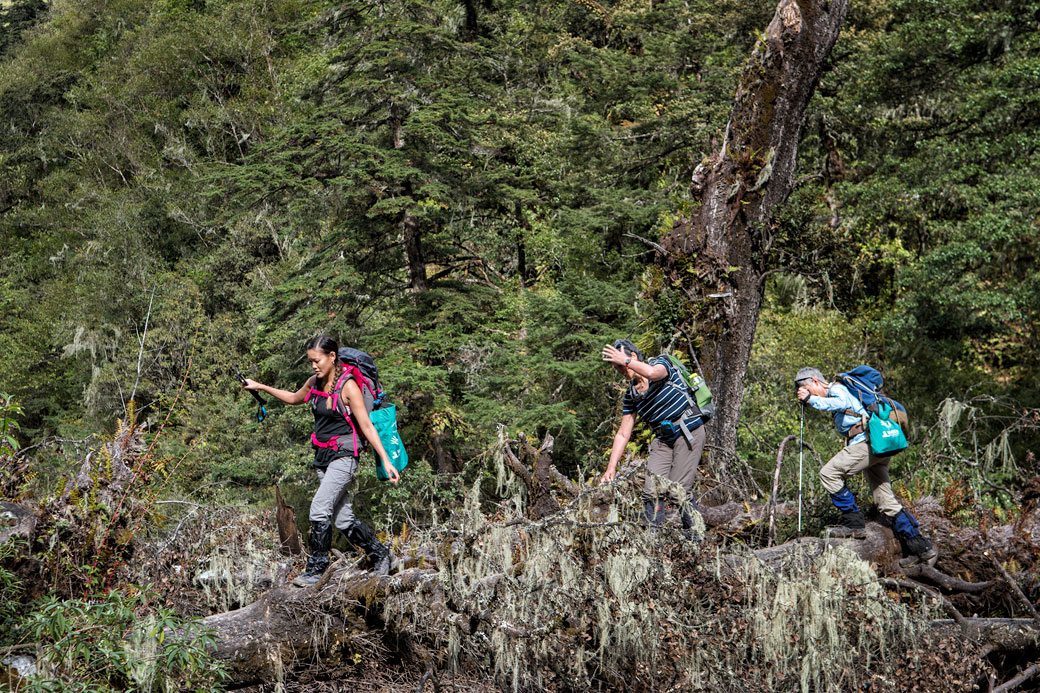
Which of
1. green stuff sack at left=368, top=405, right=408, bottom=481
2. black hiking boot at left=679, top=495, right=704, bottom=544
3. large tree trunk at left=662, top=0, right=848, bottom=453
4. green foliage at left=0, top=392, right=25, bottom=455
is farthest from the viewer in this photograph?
large tree trunk at left=662, top=0, right=848, bottom=453

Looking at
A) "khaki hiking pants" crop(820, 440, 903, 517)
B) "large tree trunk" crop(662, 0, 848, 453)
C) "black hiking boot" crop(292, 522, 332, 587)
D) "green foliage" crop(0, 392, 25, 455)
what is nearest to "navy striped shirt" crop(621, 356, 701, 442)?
"khaki hiking pants" crop(820, 440, 903, 517)

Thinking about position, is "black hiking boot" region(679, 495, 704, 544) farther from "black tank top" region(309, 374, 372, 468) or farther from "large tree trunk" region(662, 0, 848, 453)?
"large tree trunk" region(662, 0, 848, 453)

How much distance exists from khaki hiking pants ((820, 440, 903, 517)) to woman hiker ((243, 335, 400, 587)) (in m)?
2.83

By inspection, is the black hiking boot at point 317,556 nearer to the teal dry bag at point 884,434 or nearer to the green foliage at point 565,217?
the teal dry bag at point 884,434

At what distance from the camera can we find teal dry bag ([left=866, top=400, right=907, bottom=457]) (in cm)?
534

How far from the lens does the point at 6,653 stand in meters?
4.22

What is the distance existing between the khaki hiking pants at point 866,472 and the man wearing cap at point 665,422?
87 centimetres

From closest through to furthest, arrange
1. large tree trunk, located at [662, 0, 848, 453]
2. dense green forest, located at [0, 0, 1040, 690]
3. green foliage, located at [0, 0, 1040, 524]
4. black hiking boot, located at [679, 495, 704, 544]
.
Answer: black hiking boot, located at [679, 495, 704, 544]
large tree trunk, located at [662, 0, 848, 453]
dense green forest, located at [0, 0, 1040, 690]
green foliage, located at [0, 0, 1040, 524]

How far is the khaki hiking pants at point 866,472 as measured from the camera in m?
5.43

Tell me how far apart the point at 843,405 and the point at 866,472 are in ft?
1.61

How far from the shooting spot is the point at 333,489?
5.12 meters

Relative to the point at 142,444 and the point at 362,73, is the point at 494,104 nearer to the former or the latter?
the point at 362,73

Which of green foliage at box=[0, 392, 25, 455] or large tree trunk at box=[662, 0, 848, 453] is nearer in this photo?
green foliage at box=[0, 392, 25, 455]

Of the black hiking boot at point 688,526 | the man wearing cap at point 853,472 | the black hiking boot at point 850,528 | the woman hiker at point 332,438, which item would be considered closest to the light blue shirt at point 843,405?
the man wearing cap at point 853,472
